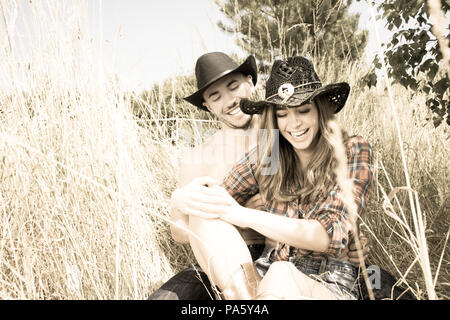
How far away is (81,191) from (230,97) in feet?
3.26

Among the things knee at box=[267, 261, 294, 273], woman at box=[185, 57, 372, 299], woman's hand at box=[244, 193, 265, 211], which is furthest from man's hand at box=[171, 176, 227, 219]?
knee at box=[267, 261, 294, 273]

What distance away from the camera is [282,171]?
1580 millimetres

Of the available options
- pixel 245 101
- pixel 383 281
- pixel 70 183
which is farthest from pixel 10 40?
pixel 383 281

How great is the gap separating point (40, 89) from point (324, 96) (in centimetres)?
140

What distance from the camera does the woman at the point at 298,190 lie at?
1241 millimetres

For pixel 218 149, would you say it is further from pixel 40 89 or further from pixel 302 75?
pixel 40 89

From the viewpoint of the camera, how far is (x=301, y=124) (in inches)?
57.9

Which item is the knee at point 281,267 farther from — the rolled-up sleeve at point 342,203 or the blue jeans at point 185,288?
the blue jeans at point 185,288

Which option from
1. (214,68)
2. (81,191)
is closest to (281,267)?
(81,191)

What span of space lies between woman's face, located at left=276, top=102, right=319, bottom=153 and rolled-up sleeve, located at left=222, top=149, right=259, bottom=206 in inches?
9.9

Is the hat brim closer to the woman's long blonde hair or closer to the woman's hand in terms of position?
the woman's long blonde hair

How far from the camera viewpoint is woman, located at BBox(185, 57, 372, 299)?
48.9 inches

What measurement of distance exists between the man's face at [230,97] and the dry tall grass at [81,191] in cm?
52

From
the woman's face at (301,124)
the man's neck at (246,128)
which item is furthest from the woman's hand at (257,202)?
the man's neck at (246,128)
